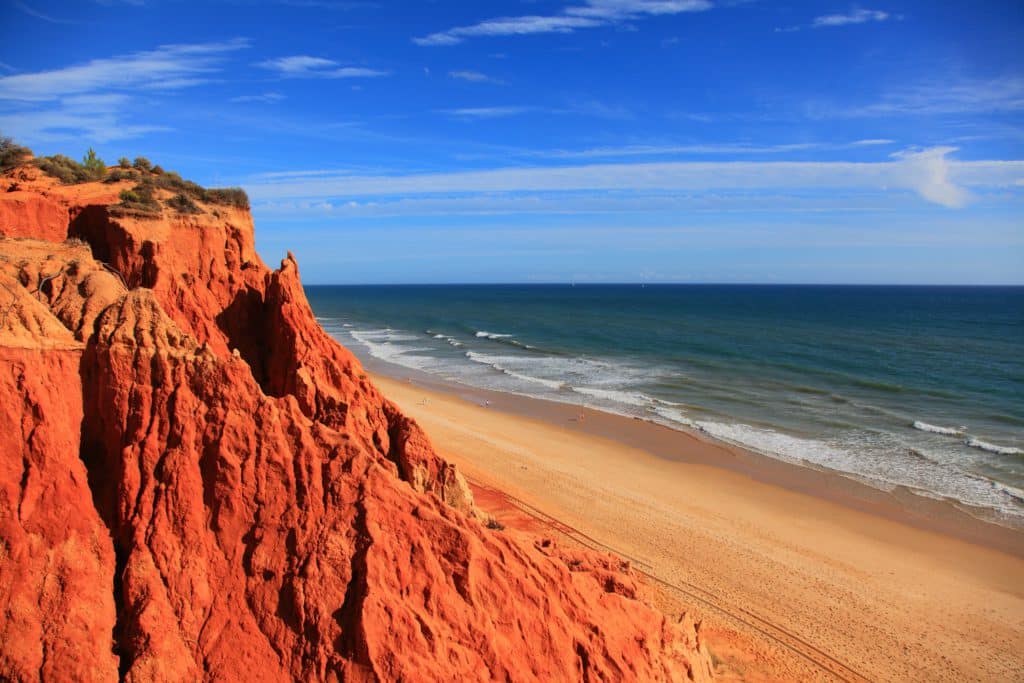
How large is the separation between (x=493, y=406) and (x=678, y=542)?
20498 millimetres

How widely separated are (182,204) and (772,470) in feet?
84.1

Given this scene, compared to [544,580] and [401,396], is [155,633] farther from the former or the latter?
[401,396]

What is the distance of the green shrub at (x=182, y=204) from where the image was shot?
13727 millimetres

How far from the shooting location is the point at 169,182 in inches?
604

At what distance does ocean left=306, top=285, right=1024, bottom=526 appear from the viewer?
30734 mm

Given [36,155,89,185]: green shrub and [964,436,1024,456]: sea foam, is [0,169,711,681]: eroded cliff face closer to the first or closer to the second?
[36,155,89,185]: green shrub

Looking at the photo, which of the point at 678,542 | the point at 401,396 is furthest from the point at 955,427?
the point at 401,396

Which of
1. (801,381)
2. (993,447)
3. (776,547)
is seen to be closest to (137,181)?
(776,547)

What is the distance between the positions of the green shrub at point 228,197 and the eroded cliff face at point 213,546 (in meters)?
5.40

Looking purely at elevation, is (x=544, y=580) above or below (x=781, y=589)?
above

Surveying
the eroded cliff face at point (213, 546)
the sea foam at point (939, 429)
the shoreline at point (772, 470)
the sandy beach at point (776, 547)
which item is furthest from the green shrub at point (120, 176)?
the sea foam at point (939, 429)

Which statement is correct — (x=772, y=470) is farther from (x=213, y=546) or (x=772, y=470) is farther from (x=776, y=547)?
(x=213, y=546)

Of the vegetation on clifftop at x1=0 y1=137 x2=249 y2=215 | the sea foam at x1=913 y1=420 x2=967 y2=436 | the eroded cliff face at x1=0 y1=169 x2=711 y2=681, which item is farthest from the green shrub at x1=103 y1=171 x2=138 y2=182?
the sea foam at x1=913 y1=420 x2=967 y2=436

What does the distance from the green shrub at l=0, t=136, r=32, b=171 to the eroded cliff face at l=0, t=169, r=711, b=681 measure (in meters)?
8.65
